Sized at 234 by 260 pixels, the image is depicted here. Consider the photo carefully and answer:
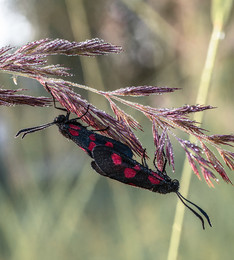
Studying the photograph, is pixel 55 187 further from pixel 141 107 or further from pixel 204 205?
pixel 141 107

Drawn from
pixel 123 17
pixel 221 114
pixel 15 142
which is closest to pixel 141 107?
pixel 221 114

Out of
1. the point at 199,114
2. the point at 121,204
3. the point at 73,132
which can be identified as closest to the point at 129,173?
the point at 73,132

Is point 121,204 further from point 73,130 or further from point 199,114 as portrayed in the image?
point 73,130

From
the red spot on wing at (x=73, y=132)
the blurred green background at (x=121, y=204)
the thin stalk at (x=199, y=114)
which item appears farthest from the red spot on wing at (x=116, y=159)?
the blurred green background at (x=121, y=204)

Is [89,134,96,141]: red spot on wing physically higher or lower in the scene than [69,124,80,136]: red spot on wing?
lower

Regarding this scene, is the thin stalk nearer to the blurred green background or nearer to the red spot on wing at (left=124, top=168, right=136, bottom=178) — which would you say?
the red spot on wing at (left=124, top=168, right=136, bottom=178)

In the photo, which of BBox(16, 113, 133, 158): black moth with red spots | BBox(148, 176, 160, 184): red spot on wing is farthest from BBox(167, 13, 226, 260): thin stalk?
BBox(16, 113, 133, 158): black moth with red spots

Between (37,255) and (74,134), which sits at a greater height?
(74,134)
